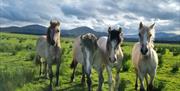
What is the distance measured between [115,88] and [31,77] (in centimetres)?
434

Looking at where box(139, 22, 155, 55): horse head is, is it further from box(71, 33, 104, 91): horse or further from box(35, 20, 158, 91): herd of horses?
box(71, 33, 104, 91): horse

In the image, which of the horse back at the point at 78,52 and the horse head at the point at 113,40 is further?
the horse back at the point at 78,52

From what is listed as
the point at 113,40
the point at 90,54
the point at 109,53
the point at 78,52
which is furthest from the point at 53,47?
the point at 113,40

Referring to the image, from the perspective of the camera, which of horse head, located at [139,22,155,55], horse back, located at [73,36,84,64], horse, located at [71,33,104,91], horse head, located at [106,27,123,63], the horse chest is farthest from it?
horse back, located at [73,36,84,64]

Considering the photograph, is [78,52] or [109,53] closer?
[109,53]

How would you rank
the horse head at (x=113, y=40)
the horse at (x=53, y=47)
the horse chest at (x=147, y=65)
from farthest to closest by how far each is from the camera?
the horse at (x=53, y=47) → the horse chest at (x=147, y=65) → the horse head at (x=113, y=40)

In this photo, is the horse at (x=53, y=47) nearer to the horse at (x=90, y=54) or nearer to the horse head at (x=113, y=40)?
the horse at (x=90, y=54)

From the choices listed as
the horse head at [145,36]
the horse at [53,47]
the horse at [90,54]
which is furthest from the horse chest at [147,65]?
Answer: the horse at [53,47]

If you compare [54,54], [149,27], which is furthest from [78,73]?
[149,27]

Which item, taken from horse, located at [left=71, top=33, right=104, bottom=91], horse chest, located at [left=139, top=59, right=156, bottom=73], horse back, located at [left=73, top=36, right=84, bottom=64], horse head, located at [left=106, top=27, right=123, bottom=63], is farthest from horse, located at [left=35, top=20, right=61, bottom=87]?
horse chest, located at [left=139, top=59, right=156, bottom=73]

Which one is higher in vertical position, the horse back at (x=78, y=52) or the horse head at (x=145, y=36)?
the horse head at (x=145, y=36)

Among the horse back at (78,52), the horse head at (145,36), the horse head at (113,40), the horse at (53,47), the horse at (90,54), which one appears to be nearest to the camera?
the horse head at (145,36)

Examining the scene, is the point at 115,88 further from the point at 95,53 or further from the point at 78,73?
the point at 78,73

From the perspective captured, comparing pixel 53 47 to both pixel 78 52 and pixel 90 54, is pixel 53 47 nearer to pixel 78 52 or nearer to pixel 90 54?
pixel 78 52
